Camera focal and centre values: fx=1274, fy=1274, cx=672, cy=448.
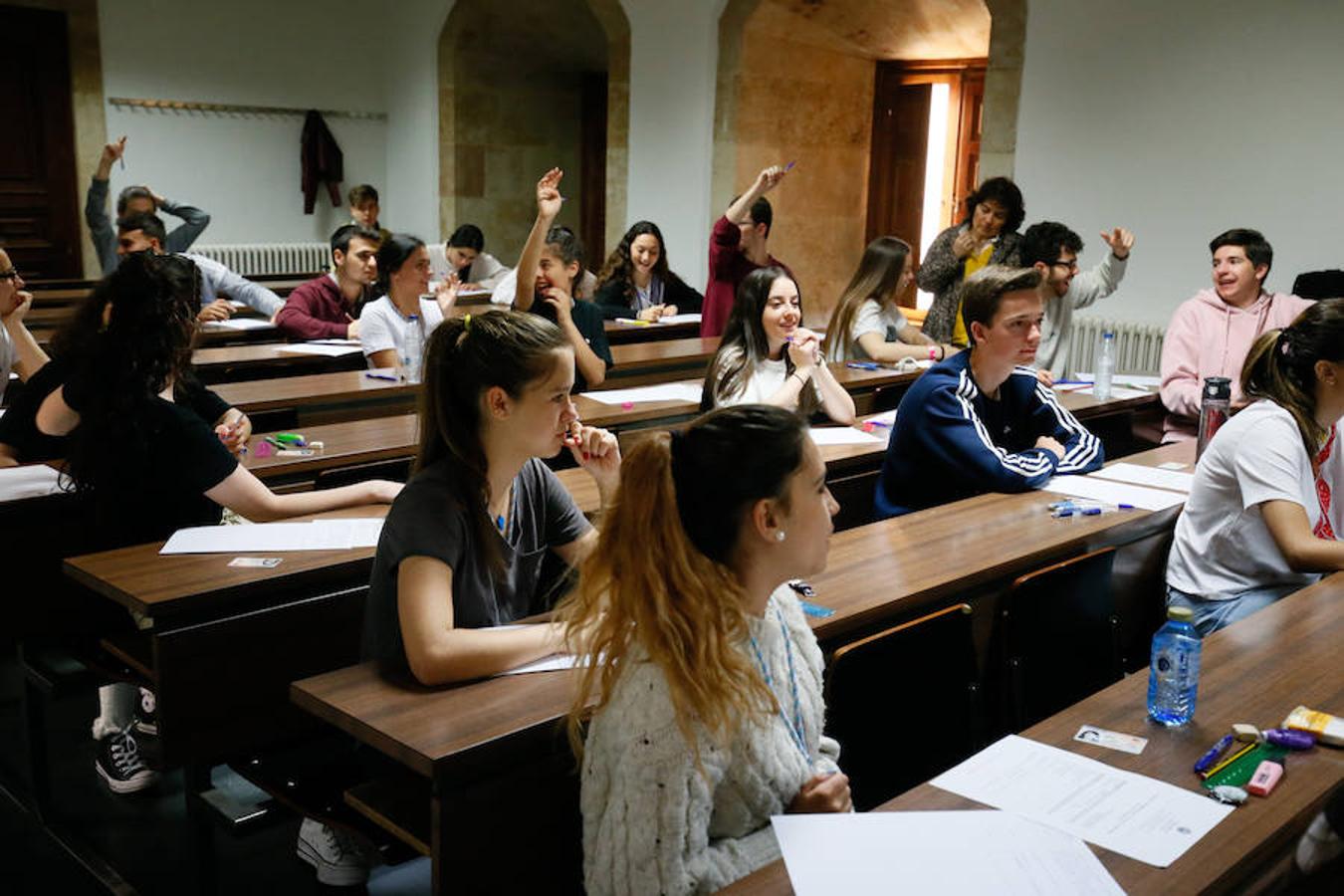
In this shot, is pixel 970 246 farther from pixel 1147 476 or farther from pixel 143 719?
pixel 143 719

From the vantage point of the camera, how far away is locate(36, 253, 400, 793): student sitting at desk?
9.01 feet

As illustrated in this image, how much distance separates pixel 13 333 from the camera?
13.9ft

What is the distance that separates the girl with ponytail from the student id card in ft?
2.61

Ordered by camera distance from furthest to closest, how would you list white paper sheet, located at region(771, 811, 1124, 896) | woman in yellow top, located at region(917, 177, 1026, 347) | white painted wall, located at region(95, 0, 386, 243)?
white painted wall, located at region(95, 0, 386, 243), woman in yellow top, located at region(917, 177, 1026, 347), white paper sheet, located at region(771, 811, 1124, 896)

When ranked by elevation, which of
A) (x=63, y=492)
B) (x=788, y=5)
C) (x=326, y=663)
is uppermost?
(x=788, y=5)

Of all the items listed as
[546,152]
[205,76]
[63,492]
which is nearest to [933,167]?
[546,152]

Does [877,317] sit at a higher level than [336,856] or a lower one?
higher

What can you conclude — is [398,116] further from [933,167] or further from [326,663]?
[326,663]

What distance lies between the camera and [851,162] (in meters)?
10.0

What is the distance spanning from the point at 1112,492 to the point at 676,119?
6.74 metres

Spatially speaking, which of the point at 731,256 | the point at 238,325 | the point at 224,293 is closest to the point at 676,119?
the point at 731,256

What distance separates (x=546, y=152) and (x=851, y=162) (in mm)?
3184

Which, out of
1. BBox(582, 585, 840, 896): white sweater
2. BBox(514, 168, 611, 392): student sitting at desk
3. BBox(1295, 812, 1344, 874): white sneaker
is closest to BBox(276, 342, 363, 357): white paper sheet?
BBox(514, 168, 611, 392): student sitting at desk

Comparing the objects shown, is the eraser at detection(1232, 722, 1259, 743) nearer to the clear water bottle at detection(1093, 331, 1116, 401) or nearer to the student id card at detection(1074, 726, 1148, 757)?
the student id card at detection(1074, 726, 1148, 757)
